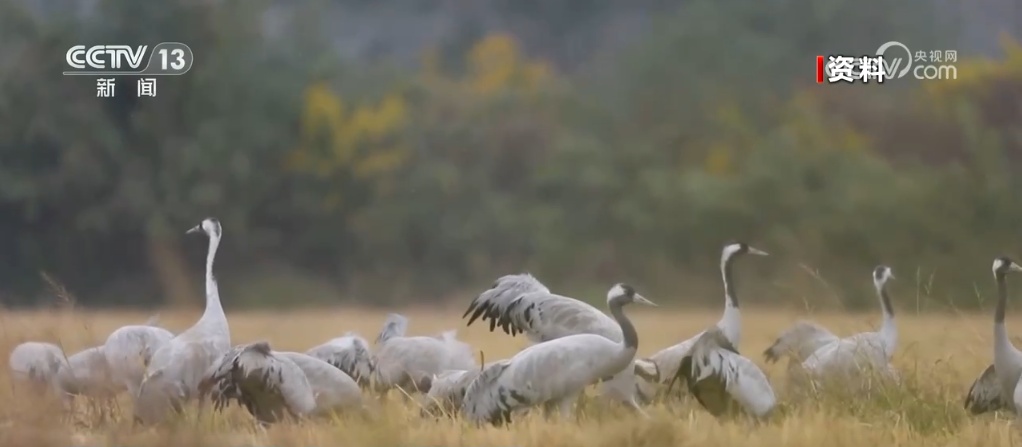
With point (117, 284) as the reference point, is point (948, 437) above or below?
below

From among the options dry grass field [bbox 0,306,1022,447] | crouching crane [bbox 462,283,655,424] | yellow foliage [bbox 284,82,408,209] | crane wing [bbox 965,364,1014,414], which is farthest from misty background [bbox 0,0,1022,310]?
crouching crane [bbox 462,283,655,424]

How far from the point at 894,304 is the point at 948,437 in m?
1.10

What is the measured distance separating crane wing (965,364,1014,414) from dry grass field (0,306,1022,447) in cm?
5

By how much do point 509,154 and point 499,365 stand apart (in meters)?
1.40

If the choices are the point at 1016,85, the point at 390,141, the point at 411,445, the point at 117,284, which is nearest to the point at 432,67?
the point at 390,141

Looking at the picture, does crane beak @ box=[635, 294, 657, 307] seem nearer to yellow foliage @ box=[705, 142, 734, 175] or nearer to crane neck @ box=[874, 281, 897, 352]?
yellow foliage @ box=[705, 142, 734, 175]

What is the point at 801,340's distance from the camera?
601cm

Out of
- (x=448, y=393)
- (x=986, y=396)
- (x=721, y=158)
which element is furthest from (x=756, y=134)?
(x=448, y=393)

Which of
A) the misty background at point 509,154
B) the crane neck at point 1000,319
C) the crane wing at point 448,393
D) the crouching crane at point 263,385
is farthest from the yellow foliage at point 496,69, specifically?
the crane neck at point 1000,319

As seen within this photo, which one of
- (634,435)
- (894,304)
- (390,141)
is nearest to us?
(634,435)

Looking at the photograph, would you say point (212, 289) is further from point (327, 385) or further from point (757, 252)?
point (757, 252)

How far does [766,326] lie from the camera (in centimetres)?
609

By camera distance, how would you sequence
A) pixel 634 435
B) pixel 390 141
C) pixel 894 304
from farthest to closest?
1. pixel 390 141
2. pixel 894 304
3. pixel 634 435

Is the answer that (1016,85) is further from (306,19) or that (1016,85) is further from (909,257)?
(306,19)
